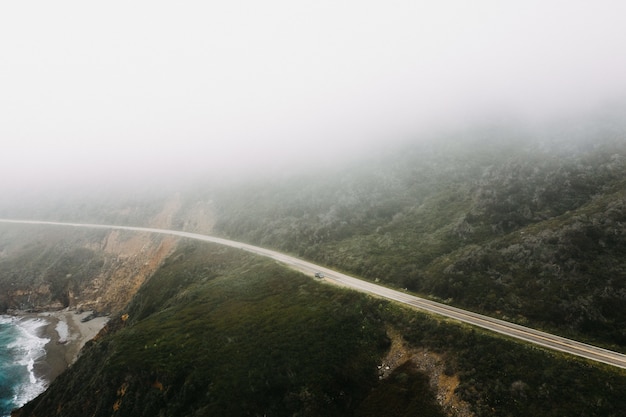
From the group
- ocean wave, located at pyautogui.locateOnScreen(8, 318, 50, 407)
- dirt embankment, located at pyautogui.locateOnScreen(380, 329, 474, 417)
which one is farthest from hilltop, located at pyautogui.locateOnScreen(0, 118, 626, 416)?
ocean wave, located at pyautogui.locateOnScreen(8, 318, 50, 407)

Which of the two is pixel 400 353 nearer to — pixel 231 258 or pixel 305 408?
pixel 305 408

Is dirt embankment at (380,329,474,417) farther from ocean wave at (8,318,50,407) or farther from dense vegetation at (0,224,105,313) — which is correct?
dense vegetation at (0,224,105,313)

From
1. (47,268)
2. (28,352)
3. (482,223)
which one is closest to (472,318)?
(482,223)

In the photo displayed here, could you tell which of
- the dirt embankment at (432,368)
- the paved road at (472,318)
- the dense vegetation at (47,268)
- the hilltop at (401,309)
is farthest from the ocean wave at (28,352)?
the dirt embankment at (432,368)

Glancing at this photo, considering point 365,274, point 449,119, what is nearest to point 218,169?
point 449,119

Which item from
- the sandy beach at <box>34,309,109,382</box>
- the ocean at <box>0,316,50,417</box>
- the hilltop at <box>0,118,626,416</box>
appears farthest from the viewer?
the sandy beach at <box>34,309,109,382</box>

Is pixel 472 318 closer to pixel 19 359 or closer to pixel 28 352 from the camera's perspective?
pixel 19 359
